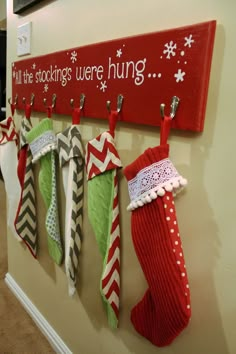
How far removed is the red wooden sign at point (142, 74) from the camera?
0.51 m

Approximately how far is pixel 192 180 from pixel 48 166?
1.65 ft

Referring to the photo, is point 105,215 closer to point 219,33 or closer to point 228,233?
point 228,233

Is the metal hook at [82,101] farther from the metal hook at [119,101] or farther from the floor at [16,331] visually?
the floor at [16,331]

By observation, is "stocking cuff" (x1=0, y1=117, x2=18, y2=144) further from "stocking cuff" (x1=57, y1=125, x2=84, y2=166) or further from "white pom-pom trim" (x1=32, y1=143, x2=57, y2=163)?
"stocking cuff" (x1=57, y1=125, x2=84, y2=166)

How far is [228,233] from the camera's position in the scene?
0.53 m

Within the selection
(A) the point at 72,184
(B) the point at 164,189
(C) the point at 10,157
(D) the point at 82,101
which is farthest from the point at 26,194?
(B) the point at 164,189

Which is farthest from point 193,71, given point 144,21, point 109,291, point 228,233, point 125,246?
point 109,291

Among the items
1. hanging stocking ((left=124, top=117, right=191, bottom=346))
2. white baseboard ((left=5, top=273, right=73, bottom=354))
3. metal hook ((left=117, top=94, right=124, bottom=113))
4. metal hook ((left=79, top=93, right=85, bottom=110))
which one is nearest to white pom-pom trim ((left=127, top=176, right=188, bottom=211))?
hanging stocking ((left=124, top=117, right=191, bottom=346))

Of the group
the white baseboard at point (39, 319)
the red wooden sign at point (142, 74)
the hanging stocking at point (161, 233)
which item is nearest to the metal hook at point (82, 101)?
the red wooden sign at point (142, 74)

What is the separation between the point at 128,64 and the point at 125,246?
459 millimetres

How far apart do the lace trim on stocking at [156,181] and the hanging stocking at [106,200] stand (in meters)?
0.12

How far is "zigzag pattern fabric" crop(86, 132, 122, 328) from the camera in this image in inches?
26.4

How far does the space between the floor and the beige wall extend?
1.33 ft

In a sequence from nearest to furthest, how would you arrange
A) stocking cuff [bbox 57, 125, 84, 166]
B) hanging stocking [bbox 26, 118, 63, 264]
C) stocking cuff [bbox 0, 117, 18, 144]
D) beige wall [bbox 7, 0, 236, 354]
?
beige wall [bbox 7, 0, 236, 354] → stocking cuff [bbox 57, 125, 84, 166] → hanging stocking [bbox 26, 118, 63, 264] → stocking cuff [bbox 0, 117, 18, 144]
